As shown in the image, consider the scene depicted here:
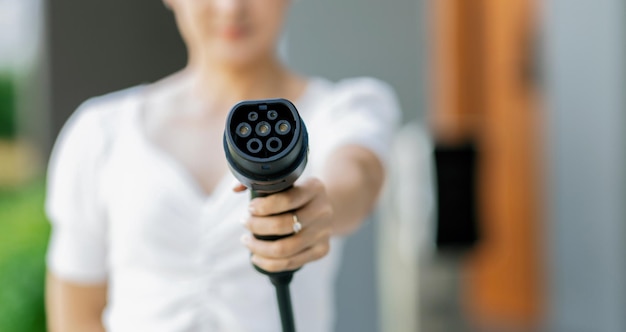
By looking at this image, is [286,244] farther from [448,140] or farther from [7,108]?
[7,108]

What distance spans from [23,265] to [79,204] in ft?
2.20

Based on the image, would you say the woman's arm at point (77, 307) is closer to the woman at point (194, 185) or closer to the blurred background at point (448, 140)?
the woman at point (194, 185)

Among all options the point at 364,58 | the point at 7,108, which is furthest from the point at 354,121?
the point at 7,108

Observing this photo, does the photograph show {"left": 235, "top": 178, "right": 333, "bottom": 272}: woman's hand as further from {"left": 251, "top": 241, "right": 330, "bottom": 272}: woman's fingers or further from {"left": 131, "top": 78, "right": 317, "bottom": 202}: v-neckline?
{"left": 131, "top": 78, "right": 317, "bottom": 202}: v-neckline

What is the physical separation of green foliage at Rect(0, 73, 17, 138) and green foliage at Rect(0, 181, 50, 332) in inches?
53.3

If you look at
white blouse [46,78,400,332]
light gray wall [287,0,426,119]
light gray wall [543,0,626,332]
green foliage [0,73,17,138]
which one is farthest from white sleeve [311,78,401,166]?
green foliage [0,73,17,138]

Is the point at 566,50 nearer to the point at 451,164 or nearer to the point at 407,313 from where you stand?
the point at 451,164

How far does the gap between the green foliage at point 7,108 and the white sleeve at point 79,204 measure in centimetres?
217

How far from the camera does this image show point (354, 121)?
54cm

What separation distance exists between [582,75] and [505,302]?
0.96 meters

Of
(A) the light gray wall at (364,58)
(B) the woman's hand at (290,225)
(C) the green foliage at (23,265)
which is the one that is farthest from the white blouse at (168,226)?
(C) the green foliage at (23,265)

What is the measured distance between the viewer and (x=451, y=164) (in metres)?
1.81

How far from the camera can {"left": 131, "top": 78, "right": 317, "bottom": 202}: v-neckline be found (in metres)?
0.51

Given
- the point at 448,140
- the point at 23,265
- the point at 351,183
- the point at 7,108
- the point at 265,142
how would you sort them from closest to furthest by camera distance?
the point at 265,142 → the point at 351,183 → the point at 23,265 → the point at 448,140 → the point at 7,108
